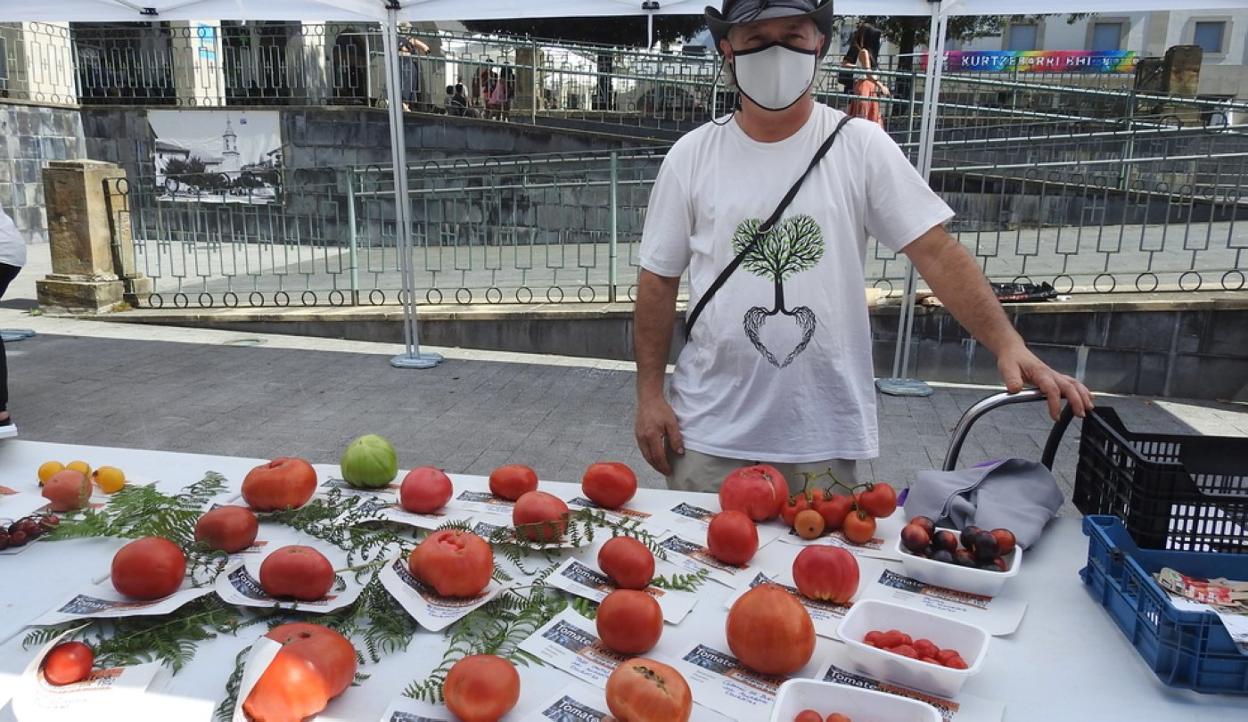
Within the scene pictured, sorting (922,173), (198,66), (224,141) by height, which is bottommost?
(922,173)

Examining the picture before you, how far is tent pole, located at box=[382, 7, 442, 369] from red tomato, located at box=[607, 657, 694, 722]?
19.8 ft

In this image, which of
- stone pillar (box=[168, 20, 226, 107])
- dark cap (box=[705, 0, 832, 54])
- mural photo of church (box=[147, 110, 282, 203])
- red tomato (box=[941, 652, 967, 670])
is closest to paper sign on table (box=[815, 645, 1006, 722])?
red tomato (box=[941, 652, 967, 670])

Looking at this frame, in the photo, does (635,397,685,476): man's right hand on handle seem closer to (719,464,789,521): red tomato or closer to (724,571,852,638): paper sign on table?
(719,464,789,521): red tomato

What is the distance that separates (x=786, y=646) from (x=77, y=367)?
7.45 meters

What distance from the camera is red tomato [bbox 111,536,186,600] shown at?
1.61 m

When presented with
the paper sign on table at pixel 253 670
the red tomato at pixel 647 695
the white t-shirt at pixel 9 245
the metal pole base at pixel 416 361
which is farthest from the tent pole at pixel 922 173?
the white t-shirt at pixel 9 245

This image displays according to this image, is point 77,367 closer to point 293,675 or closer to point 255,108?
point 293,675

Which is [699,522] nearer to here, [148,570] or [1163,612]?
[1163,612]

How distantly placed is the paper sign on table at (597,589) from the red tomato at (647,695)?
0.30 meters

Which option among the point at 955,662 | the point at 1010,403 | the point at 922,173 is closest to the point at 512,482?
the point at 955,662

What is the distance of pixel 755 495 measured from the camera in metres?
2.01

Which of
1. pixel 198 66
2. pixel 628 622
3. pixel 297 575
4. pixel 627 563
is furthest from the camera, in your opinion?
pixel 198 66

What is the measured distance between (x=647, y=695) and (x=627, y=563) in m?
0.45

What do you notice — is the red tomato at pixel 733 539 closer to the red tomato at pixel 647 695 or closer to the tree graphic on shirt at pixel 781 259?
the red tomato at pixel 647 695
